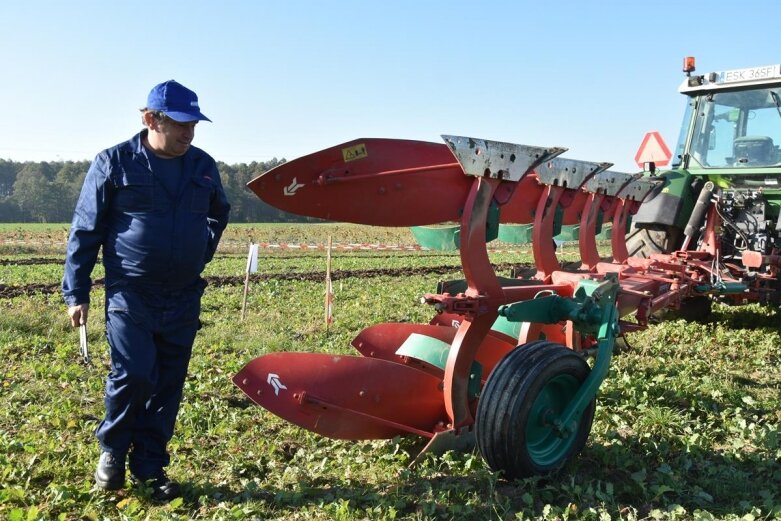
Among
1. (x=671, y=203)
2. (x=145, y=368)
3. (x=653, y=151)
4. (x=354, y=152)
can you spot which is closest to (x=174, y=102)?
(x=354, y=152)

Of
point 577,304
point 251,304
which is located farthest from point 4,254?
point 577,304

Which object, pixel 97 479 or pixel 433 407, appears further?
pixel 433 407

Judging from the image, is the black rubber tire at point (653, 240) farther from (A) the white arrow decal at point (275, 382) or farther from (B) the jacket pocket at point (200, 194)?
(B) the jacket pocket at point (200, 194)

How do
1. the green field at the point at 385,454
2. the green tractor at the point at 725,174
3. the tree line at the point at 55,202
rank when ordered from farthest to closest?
the tree line at the point at 55,202 → the green tractor at the point at 725,174 → the green field at the point at 385,454

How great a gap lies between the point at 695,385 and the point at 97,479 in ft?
12.8

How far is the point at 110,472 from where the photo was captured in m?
3.07

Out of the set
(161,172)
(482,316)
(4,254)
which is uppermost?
(161,172)

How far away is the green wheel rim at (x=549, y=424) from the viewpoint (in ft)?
10.5

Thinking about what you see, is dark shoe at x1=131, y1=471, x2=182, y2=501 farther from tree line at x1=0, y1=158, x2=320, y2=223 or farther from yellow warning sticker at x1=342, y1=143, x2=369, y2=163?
tree line at x1=0, y1=158, x2=320, y2=223

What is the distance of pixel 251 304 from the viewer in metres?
9.22

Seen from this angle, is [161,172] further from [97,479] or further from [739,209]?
[739,209]

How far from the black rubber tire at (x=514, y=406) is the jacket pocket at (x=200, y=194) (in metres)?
1.55

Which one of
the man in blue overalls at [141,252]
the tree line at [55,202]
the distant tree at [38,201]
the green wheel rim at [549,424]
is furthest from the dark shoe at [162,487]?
the distant tree at [38,201]

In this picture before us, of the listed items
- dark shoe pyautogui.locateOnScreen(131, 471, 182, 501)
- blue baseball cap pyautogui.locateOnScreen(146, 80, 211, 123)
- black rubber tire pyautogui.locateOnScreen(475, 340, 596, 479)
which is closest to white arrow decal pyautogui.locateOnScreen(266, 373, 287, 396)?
dark shoe pyautogui.locateOnScreen(131, 471, 182, 501)
